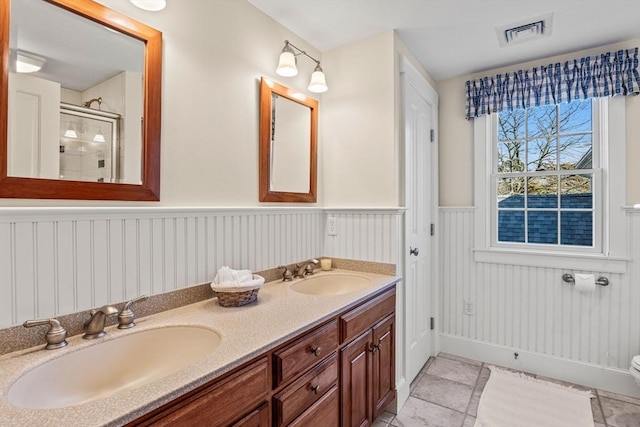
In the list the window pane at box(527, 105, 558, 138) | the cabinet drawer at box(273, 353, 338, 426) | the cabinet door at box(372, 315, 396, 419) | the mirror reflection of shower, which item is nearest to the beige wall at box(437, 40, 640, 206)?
the window pane at box(527, 105, 558, 138)

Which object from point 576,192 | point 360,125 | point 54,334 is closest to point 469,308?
point 576,192

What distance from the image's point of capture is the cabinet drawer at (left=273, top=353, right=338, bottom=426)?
1137mm

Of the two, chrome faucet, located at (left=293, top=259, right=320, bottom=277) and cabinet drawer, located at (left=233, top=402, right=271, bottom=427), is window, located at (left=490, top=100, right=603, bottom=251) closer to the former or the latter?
chrome faucet, located at (left=293, top=259, right=320, bottom=277)

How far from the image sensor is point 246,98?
5.78ft

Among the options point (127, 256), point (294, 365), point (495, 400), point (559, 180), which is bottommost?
point (495, 400)

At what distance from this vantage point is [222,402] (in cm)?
92

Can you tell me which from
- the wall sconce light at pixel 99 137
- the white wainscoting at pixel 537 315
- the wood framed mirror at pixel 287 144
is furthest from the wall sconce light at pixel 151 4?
the white wainscoting at pixel 537 315

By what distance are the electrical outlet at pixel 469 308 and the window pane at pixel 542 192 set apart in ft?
3.05

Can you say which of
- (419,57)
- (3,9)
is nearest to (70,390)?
(3,9)

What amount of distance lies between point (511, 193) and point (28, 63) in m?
3.03

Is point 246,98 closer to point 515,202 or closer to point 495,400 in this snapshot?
point 515,202

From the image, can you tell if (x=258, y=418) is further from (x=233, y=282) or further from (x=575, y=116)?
(x=575, y=116)

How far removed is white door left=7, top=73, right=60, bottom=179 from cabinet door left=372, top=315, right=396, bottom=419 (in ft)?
5.23

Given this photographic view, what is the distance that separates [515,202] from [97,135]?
2853 millimetres
